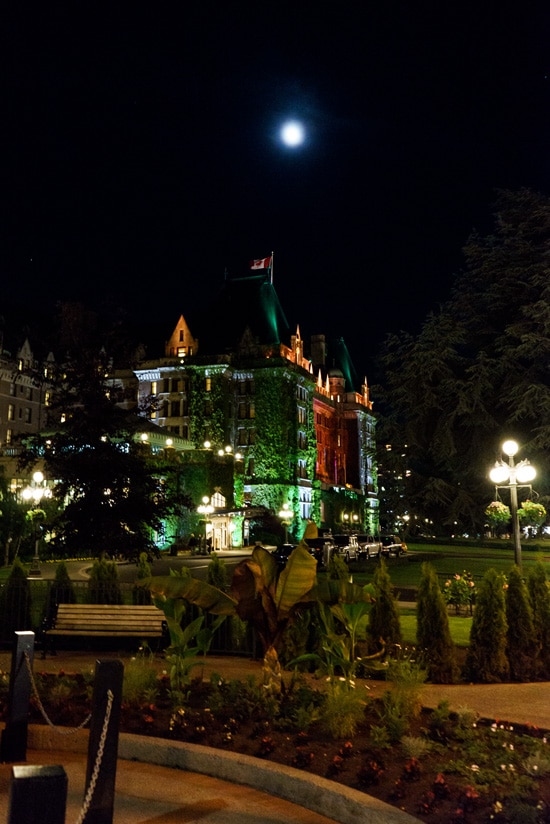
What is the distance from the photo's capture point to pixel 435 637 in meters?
10.7

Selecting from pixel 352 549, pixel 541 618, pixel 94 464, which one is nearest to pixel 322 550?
pixel 352 549

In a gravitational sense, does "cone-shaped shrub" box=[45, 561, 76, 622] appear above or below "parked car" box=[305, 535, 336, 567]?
below

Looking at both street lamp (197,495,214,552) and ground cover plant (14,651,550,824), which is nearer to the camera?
ground cover plant (14,651,550,824)

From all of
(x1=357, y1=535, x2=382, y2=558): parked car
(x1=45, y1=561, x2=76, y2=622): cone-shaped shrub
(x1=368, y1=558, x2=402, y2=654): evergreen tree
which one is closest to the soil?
(x1=368, y1=558, x2=402, y2=654): evergreen tree

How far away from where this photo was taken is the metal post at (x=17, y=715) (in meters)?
7.08

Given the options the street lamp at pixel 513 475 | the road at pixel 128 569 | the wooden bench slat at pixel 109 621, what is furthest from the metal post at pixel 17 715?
the road at pixel 128 569

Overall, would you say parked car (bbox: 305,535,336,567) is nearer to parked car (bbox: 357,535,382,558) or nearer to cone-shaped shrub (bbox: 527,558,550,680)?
parked car (bbox: 357,535,382,558)

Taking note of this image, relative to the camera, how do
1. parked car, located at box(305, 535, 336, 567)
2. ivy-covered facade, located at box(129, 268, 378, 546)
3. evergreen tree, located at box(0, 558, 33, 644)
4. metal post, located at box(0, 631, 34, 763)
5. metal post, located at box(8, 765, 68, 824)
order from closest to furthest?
1. metal post, located at box(8, 765, 68, 824)
2. metal post, located at box(0, 631, 34, 763)
3. evergreen tree, located at box(0, 558, 33, 644)
4. parked car, located at box(305, 535, 336, 567)
5. ivy-covered facade, located at box(129, 268, 378, 546)

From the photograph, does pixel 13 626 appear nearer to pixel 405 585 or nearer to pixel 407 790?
pixel 407 790

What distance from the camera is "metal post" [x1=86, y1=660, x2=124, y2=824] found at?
5.36 metres

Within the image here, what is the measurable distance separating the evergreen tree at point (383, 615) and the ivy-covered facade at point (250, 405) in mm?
49846

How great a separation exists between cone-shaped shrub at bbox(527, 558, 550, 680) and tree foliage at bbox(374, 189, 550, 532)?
1002cm

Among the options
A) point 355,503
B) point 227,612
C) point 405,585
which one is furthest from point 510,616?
point 355,503

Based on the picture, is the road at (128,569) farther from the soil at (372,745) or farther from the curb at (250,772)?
the curb at (250,772)
